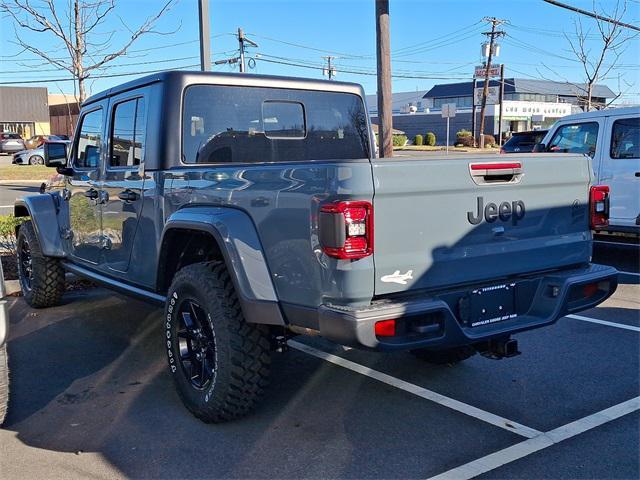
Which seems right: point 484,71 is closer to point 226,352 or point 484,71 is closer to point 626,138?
point 626,138

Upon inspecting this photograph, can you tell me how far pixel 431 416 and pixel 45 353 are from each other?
3.17m

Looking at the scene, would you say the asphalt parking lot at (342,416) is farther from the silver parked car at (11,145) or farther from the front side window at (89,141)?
the silver parked car at (11,145)

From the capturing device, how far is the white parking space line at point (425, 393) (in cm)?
381

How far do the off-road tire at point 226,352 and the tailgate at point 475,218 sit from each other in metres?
0.89

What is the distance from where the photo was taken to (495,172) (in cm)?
354

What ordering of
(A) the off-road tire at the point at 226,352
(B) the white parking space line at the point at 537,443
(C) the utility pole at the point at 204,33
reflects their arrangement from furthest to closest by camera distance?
(C) the utility pole at the point at 204,33 → (A) the off-road tire at the point at 226,352 → (B) the white parking space line at the point at 537,443

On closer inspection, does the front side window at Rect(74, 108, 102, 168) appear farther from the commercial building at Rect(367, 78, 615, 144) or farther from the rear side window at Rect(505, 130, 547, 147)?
the commercial building at Rect(367, 78, 615, 144)

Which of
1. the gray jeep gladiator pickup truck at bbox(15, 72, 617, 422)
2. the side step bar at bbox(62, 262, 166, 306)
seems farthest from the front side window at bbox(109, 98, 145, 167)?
the side step bar at bbox(62, 262, 166, 306)

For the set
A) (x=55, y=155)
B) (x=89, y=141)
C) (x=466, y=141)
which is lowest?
(x=55, y=155)

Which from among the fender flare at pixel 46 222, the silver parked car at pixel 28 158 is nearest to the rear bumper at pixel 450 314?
the fender flare at pixel 46 222

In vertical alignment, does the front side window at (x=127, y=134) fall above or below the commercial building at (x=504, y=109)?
below

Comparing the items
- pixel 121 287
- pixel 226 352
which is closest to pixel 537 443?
pixel 226 352

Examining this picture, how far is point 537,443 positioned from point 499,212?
1.28m

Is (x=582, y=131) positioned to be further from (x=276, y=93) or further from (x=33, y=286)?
(x=33, y=286)
